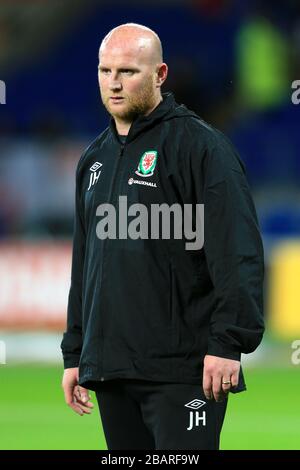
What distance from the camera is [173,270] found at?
3471 mm

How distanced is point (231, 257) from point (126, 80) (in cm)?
63

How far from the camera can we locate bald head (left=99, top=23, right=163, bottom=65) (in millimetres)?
3512

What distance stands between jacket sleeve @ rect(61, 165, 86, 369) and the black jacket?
0.18 m

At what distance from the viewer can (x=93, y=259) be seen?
3607 millimetres

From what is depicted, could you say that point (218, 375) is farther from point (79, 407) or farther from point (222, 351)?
point (79, 407)

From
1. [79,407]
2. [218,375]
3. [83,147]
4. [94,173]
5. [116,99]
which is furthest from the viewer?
[83,147]

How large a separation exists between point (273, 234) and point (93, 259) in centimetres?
820

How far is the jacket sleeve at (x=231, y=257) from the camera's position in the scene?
10.9 feet

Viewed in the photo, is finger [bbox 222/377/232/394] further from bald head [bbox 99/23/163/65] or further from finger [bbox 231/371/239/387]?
bald head [bbox 99/23/163/65]

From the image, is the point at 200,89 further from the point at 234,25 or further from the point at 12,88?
the point at 12,88

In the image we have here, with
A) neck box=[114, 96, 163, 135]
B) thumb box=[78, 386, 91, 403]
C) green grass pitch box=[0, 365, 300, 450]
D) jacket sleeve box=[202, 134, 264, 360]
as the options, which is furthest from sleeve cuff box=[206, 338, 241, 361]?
green grass pitch box=[0, 365, 300, 450]

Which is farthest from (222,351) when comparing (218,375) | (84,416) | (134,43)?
(84,416)

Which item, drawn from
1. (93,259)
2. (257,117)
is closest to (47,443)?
(93,259)

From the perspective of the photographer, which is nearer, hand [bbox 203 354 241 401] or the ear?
hand [bbox 203 354 241 401]
